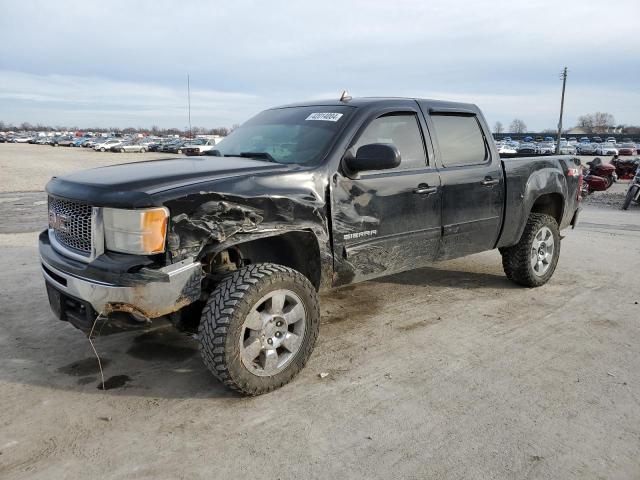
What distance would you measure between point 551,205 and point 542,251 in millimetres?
676

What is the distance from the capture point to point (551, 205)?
586 cm

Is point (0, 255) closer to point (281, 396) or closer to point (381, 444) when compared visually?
point (281, 396)

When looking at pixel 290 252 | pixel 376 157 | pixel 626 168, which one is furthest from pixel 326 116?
pixel 626 168

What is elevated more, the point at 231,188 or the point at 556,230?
the point at 231,188

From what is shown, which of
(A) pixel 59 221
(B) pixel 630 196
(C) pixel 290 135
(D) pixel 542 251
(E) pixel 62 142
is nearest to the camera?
(A) pixel 59 221

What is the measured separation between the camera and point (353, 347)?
3.95 meters

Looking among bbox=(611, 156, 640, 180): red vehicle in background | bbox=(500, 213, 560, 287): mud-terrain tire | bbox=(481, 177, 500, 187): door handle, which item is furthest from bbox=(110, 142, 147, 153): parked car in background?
bbox=(481, 177, 500, 187): door handle

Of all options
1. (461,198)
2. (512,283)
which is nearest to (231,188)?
(461,198)

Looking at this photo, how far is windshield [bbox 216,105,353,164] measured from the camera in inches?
146

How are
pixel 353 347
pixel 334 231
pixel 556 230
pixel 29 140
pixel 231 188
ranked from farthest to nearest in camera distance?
pixel 29 140
pixel 556 230
pixel 353 347
pixel 334 231
pixel 231 188

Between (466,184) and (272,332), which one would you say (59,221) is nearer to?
(272,332)

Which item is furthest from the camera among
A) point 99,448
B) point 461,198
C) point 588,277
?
point 588,277

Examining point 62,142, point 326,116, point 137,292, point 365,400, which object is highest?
point 62,142

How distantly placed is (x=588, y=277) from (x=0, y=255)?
24.3ft
